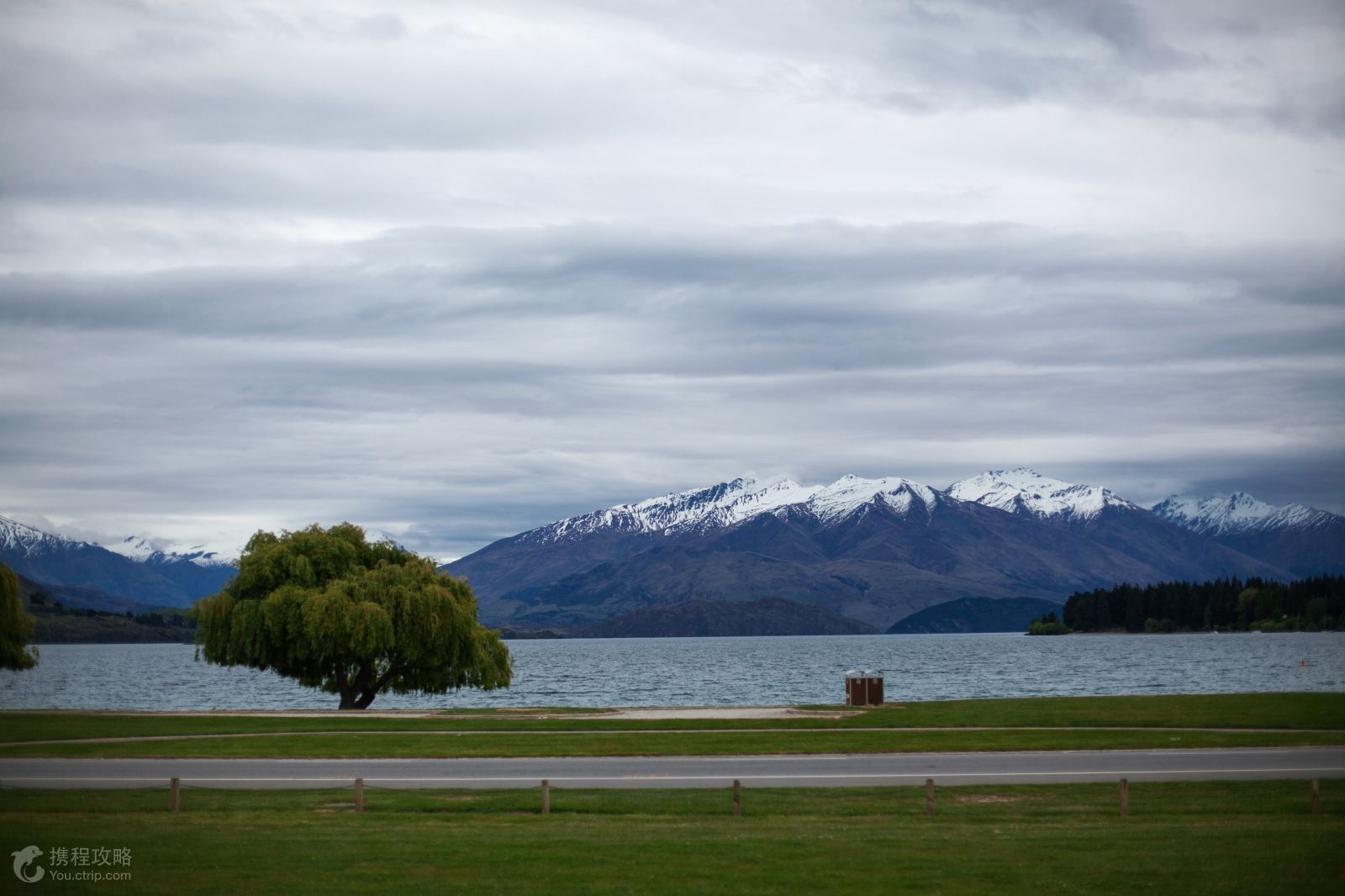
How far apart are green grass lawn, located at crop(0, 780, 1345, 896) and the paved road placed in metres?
1.67

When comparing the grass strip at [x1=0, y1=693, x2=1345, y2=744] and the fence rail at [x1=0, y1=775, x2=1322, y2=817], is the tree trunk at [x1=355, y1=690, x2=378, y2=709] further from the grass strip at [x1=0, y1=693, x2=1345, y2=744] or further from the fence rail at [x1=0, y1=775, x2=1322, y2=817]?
the fence rail at [x1=0, y1=775, x2=1322, y2=817]

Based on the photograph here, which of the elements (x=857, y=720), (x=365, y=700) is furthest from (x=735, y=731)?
(x=365, y=700)

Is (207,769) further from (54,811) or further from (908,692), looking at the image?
(908,692)

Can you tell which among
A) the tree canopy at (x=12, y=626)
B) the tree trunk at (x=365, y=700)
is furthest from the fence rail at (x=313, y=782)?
the tree canopy at (x=12, y=626)

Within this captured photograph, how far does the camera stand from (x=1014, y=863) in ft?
77.2

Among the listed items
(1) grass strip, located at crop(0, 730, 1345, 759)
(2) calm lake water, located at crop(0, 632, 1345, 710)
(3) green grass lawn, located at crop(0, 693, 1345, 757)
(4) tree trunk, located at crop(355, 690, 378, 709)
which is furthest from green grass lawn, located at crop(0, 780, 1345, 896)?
(2) calm lake water, located at crop(0, 632, 1345, 710)

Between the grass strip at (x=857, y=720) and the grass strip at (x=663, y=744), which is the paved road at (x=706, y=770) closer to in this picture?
the grass strip at (x=663, y=744)

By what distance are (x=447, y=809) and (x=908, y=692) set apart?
72443 mm

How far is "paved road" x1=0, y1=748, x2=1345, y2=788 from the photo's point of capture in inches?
1339

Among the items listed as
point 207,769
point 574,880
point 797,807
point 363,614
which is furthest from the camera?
point 363,614

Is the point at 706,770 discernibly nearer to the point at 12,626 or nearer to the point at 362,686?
the point at 362,686

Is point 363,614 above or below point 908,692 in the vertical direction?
above

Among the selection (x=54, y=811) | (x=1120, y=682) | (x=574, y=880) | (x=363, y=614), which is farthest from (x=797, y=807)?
(x=1120, y=682)

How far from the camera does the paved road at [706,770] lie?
112 ft
